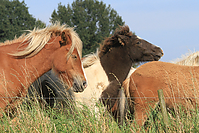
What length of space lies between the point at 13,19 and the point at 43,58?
74.5 feet

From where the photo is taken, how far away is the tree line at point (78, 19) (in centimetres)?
2370

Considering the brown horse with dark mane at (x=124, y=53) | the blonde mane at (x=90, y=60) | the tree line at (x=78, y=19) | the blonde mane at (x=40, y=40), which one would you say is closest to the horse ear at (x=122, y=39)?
the brown horse with dark mane at (x=124, y=53)

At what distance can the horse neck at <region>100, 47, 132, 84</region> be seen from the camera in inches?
222

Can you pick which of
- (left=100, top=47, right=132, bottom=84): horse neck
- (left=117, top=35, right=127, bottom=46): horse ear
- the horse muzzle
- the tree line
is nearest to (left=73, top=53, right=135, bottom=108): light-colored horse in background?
(left=100, top=47, right=132, bottom=84): horse neck

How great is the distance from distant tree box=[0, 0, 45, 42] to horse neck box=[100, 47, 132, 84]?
1899 centimetres

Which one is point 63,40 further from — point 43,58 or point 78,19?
point 78,19

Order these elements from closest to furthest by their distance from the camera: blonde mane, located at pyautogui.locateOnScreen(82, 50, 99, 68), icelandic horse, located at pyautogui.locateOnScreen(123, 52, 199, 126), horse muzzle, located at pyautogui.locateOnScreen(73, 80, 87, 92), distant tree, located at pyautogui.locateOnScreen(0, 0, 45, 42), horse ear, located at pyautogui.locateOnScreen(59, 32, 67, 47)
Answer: icelandic horse, located at pyautogui.locateOnScreen(123, 52, 199, 126), horse muzzle, located at pyautogui.locateOnScreen(73, 80, 87, 92), horse ear, located at pyautogui.locateOnScreen(59, 32, 67, 47), blonde mane, located at pyautogui.locateOnScreen(82, 50, 99, 68), distant tree, located at pyautogui.locateOnScreen(0, 0, 45, 42)

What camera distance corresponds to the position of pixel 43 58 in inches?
161

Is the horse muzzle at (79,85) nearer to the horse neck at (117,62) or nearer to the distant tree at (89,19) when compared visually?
the horse neck at (117,62)

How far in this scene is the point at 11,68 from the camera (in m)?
3.79

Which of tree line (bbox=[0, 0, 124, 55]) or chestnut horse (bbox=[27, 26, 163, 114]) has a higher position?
tree line (bbox=[0, 0, 124, 55])

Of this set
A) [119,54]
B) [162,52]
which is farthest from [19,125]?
[162,52]

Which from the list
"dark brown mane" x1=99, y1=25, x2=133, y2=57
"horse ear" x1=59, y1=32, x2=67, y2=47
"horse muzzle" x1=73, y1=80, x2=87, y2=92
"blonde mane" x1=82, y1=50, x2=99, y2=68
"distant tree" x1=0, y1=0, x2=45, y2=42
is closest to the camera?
"horse muzzle" x1=73, y1=80, x2=87, y2=92

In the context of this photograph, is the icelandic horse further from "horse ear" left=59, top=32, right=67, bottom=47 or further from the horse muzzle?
"horse ear" left=59, top=32, right=67, bottom=47
